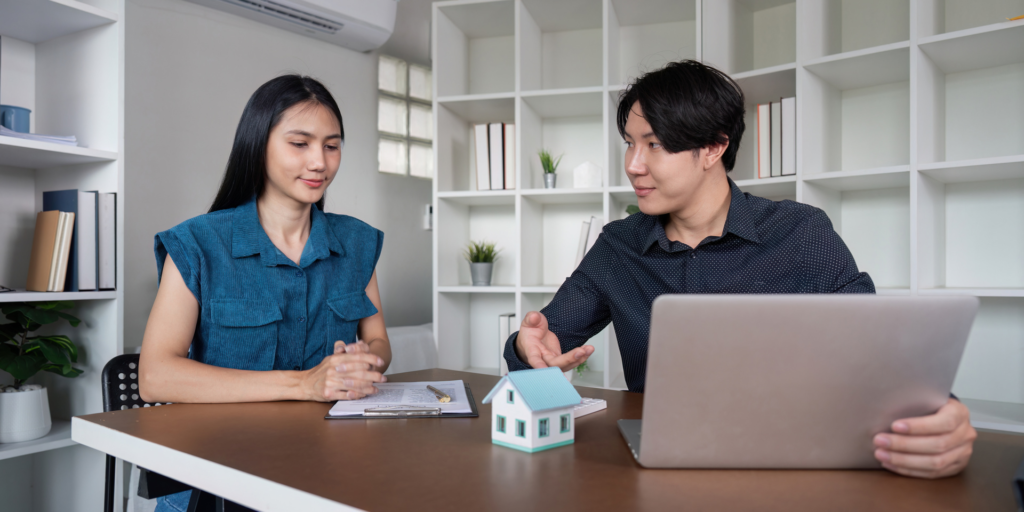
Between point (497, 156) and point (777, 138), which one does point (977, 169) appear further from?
point (497, 156)

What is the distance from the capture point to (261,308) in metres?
1.42

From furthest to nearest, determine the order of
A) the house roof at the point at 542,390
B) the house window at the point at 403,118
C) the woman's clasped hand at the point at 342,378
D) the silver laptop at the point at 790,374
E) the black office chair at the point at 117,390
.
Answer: the house window at the point at 403,118 < the black office chair at the point at 117,390 < the woman's clasped hand at the point at 342,378 < the house roof at the point at 542,390 < the silver laptop at the point at 790,374

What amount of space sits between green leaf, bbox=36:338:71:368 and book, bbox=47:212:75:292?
0.49 feet

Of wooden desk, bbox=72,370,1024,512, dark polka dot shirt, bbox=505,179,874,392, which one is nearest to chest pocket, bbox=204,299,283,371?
wooden desk, bbox=72,370,1024,512

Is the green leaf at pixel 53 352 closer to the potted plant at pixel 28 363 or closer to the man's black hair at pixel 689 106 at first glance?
the potted plant at pixel 28 363

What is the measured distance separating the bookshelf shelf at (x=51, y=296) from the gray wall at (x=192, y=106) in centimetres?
42

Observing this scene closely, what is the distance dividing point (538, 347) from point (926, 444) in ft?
2.11

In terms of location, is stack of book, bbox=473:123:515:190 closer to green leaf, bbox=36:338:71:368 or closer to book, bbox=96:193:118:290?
book, bbox=96:193:118:290

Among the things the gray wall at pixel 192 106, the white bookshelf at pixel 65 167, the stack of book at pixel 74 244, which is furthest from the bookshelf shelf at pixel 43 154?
the gray wall at pixel 192 106

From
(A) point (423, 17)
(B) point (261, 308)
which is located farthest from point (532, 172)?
(B) point (261, 308)

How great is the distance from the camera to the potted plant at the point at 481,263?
2.82 meters

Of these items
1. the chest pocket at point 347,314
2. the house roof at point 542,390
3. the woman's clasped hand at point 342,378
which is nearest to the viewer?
the house roof at point 542,390

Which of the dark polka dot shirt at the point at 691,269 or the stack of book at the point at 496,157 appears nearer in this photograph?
the dark polka dot shirt at the point at 691,269

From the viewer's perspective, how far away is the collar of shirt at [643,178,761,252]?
134 centimetres
